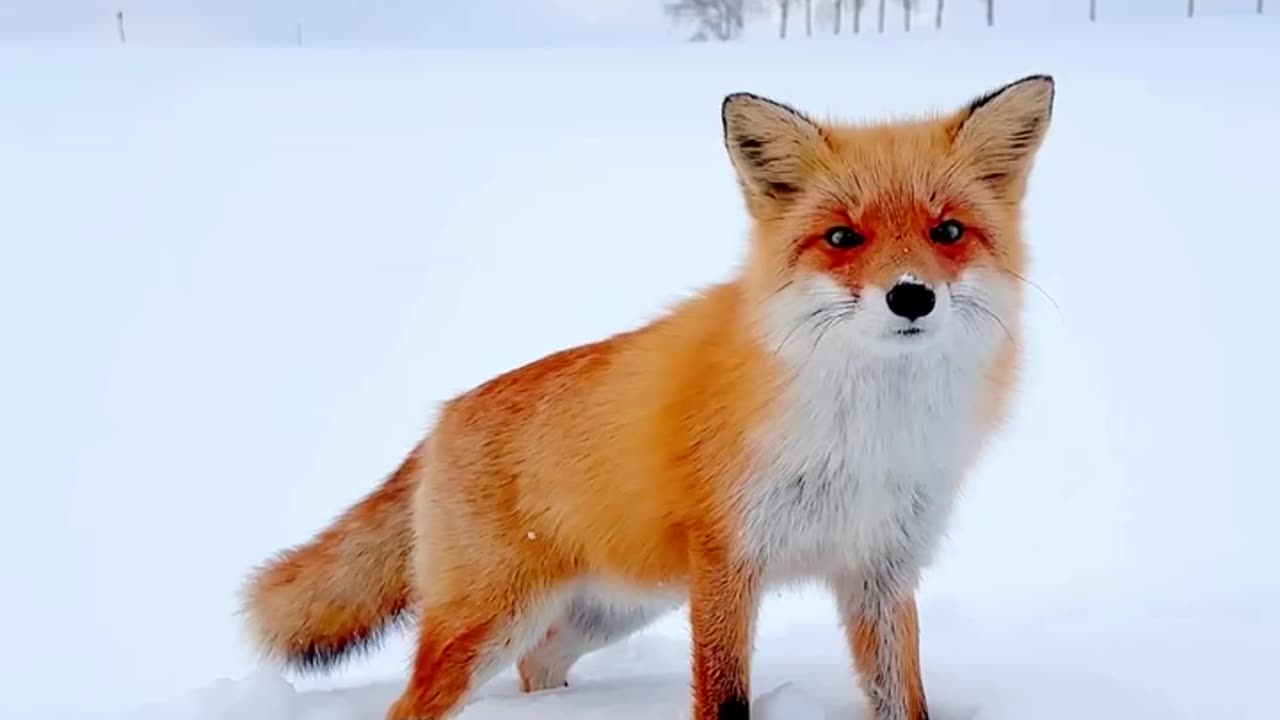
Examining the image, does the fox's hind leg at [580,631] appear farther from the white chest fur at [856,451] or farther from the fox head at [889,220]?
the fox head at [889,220]

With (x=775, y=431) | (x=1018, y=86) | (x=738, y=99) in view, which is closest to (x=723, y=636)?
(x=775, y=431)

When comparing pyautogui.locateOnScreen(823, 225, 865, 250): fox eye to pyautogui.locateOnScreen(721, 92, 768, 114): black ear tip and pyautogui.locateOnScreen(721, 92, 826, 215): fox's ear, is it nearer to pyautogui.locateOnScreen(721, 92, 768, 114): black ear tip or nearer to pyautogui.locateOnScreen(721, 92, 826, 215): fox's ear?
pyautogui.locateOnScreen(721, 92, 826, 215): fox's ear

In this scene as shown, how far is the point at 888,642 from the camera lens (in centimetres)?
262

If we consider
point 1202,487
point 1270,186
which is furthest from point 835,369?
point 1270,186

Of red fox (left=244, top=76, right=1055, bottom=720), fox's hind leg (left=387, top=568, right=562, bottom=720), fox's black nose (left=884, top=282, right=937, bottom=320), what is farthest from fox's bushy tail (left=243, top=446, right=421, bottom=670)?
fox's black nose (left=884, top=282, right=937, bottom=320)

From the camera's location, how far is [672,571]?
8.66ft

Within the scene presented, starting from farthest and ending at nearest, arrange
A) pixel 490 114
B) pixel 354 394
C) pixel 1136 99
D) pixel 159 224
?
pixel 490 114
pixel 1136 99
pixel 159 224
pixel 354 394

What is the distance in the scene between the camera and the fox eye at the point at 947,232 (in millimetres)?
2240

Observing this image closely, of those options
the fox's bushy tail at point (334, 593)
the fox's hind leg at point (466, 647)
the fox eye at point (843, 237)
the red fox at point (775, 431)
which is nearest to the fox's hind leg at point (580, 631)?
the red fox at point (775, 431)

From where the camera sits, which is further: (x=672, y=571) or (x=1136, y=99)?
(x=1136, y=99)

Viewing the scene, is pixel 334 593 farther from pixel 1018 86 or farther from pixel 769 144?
pixel 1018 86

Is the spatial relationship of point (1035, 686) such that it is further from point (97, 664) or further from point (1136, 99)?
point (1136, 99)

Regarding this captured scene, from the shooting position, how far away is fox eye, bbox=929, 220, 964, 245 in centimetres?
224

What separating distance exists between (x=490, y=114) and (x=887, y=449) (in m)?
14.3
